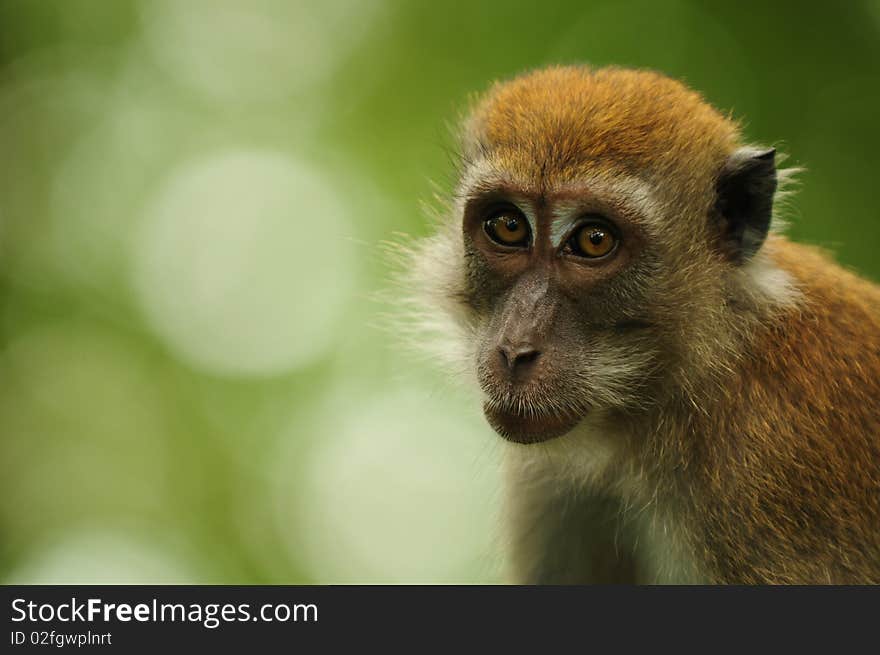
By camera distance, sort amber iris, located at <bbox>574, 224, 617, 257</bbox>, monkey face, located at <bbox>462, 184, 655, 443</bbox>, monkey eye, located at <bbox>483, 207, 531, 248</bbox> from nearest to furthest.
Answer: monkey face, located at <bbox>462, 184, 655, 443</bbox> < amber iris, located at <bbox>574, 224, 617, 257</bbox> < monkey eye, located at <bbox>483, 207, 531, 248</bbox>

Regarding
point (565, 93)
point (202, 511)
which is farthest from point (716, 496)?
point (202, 511)

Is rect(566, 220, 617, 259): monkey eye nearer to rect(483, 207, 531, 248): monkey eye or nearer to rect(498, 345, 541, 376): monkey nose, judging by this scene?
rect(483, 207, 531, 248): monkey eye

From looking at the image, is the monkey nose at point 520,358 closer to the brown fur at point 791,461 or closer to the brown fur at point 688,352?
the brown fur at point 688,352

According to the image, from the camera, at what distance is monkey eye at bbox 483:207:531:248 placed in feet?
18.2

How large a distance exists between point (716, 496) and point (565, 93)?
2427 mm

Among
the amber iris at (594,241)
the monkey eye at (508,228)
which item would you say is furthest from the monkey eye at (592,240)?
the monkey eye at (508,228)

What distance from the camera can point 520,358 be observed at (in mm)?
5141

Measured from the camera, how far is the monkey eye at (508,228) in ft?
18.2

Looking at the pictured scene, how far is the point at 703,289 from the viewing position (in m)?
5.38

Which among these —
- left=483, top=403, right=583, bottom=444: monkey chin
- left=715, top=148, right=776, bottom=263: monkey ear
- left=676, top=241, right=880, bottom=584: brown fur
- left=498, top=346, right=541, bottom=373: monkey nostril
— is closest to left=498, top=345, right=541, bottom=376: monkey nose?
left=498, top=346, right=541, bottom=373: monkey nostril

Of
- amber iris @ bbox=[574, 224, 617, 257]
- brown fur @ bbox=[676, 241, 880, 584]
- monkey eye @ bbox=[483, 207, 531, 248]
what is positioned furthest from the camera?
monkey eye @ bbox=[483, 207, 531, 248]

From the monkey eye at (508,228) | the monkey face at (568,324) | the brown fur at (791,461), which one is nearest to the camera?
the brown fur at (791,461)

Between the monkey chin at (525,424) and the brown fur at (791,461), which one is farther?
the monkey chin at (525,424)

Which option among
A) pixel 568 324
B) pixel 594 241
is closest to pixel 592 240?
pixel 594 241
